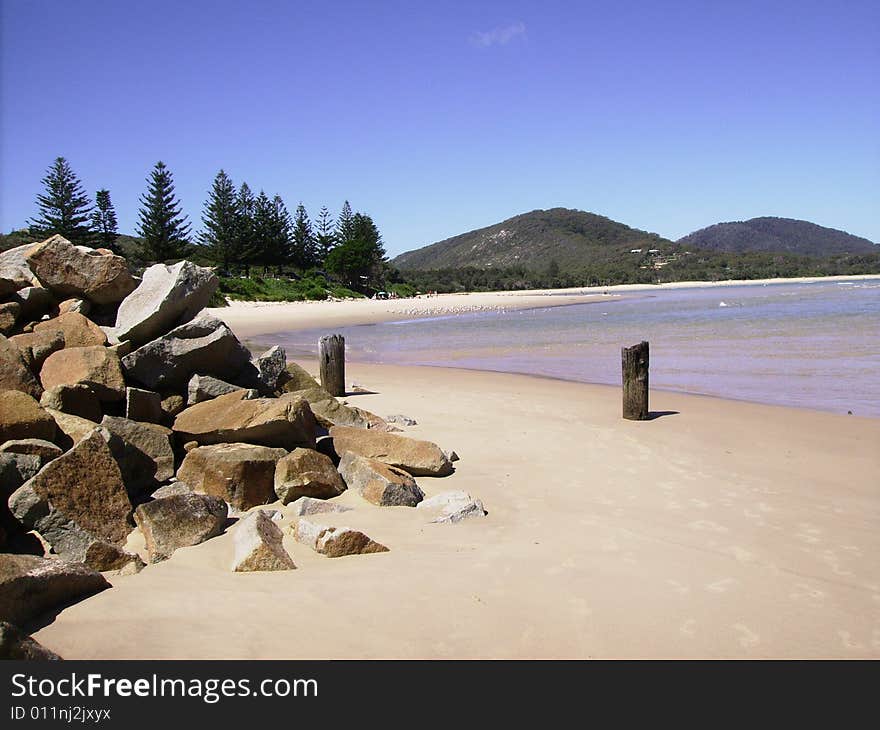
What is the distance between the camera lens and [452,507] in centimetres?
518

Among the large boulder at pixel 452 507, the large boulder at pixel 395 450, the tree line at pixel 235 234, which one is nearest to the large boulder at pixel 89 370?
the large boulder at pixel 395 450

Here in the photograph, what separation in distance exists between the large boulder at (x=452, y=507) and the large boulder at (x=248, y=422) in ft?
3.92

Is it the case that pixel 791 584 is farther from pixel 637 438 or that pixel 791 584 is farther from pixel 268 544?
pixel 637 438

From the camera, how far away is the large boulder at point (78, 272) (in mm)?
7102

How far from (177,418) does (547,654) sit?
3.88 m

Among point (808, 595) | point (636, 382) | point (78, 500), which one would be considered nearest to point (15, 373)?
point (78, 500)

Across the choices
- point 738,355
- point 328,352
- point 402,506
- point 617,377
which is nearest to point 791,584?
point 402,506

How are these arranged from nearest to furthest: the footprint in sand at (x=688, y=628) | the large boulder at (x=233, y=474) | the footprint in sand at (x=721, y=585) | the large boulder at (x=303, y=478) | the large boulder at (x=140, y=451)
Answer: the footprint in sand at (x=688, y=628) < the footprint in sand at (x=721, y=585) < the large boulder at (x=140, y=451) < the large boulder at (x=233, y=474) < the large boulder at (x=303, y=478)

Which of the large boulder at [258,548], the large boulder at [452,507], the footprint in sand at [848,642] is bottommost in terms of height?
the footprint in sand at [848,642]

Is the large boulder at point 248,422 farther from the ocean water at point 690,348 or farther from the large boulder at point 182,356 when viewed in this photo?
the ocean water at point 690,348

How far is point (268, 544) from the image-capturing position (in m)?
4.10

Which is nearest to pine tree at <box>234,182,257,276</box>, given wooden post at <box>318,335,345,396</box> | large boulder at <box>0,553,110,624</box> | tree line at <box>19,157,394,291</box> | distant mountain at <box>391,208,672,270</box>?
tree line at <box>19,157,394,291</box>

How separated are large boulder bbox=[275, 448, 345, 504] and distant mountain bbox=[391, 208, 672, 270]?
134065 mm

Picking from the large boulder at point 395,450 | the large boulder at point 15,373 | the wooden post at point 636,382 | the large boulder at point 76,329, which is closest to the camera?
the large boulder at point 15,373
